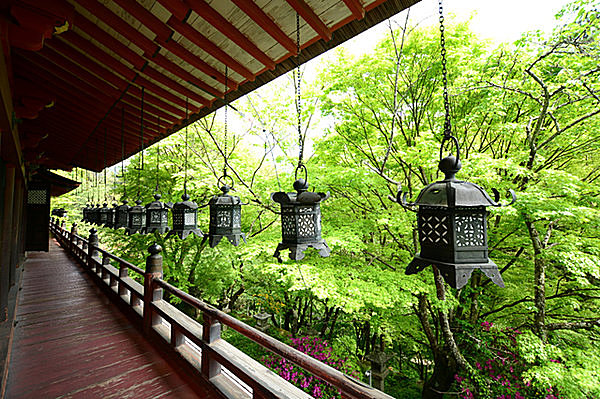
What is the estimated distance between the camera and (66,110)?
13.7 feet

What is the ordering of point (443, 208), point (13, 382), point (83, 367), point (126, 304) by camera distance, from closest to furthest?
1. point (443, 208)
2. point (13, 382)
3. point (83, 367)
4. point (126, 304)

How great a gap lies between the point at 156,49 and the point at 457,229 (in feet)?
9.58

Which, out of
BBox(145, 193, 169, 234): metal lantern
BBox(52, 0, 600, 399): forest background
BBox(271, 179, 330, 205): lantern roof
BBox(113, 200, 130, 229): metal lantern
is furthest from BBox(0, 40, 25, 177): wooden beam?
BBox(52, 0, 600, 399): forest background

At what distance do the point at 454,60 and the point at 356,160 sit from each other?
3.05m

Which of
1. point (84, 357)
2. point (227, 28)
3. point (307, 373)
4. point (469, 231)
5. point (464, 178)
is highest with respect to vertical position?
point (227, 28)

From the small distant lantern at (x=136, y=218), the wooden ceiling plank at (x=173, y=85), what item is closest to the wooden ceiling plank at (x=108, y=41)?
the wooden ceiling plank at (x=173, y=85)

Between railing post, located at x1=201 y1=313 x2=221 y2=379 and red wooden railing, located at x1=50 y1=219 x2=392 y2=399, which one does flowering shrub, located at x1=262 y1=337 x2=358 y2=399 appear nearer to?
red wooden railing, located at x1=50 y1=219 x2=392 y2=399

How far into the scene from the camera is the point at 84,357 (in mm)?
3350

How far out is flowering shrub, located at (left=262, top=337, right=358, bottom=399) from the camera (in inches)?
243

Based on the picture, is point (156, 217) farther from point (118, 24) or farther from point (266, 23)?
point (266, 23)

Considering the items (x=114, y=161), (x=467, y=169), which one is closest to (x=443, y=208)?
(x=467, y=169)

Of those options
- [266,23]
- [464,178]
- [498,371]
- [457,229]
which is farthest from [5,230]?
[498,371]

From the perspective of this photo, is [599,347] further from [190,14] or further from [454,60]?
[190,14]

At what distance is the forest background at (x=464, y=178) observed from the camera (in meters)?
4.70
